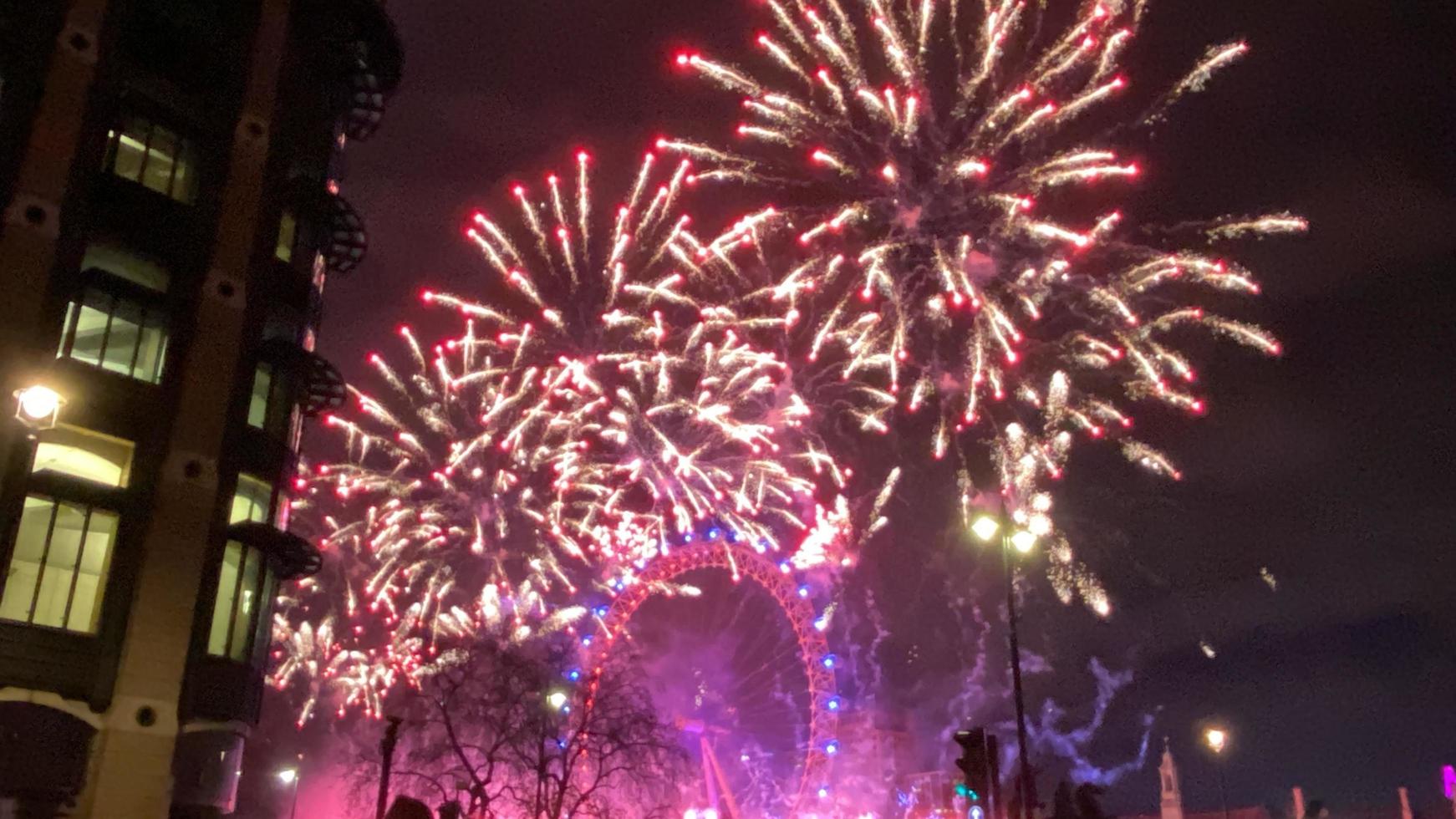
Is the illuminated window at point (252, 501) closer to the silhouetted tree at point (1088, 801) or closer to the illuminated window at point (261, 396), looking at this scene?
the illuminated window at point (261, 396)

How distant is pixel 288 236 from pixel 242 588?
986 cm

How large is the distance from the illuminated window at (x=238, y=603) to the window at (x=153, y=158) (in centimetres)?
898

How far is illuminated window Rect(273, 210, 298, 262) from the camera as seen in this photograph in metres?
30.8

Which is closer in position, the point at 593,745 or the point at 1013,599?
the point at 1013,599

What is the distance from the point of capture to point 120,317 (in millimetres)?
26172

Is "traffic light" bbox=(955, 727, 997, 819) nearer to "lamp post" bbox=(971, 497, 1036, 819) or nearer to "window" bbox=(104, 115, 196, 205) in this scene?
"lamp post" bbox=(971, 497, 1036, 819)

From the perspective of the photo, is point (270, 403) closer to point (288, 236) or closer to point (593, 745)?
point (288, 236)

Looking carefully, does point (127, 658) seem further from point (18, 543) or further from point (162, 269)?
point (162, 269)

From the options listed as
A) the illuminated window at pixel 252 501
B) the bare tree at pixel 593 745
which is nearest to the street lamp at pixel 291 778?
the bare tree at pixel 593 745

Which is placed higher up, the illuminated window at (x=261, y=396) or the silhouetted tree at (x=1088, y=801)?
the illuminated window at (x=261, y=396)

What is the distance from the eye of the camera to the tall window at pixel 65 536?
2331cm

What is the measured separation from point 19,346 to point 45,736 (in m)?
8.11

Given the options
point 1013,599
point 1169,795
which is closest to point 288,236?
point 1013,599

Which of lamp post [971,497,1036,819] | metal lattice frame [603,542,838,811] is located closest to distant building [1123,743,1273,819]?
metal lattice frame [603,542,838,811]
